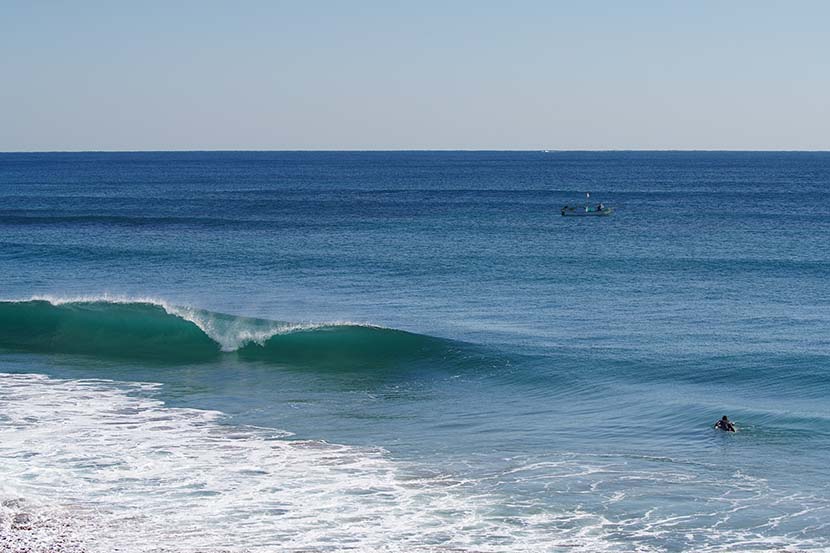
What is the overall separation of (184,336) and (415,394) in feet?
39.6

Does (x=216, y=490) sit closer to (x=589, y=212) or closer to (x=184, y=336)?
(x=184, y=336)

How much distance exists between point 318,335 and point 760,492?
64.1 ft

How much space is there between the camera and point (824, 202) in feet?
340

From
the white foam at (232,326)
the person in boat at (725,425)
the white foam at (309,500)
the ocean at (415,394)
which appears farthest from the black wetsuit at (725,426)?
the white foam at (232,326)

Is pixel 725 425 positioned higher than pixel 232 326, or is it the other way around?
pixel 232 326

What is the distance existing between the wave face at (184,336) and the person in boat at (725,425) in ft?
36.3

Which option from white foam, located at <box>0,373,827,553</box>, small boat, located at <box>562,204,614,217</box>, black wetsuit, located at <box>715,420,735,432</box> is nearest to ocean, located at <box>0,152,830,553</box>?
white foam, located at <box>0,373,827,553</box>

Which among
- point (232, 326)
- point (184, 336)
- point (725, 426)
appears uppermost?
point (232, 326)

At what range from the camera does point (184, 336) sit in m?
38.5

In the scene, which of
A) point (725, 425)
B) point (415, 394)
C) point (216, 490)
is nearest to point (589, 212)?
point (415, 394)

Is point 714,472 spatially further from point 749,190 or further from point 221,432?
point 749,190

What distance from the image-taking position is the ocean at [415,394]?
1908 cm

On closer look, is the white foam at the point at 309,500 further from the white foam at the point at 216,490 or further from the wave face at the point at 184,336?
the wave face at the point at 184,336

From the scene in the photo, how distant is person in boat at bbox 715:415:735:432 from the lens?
24914mm
